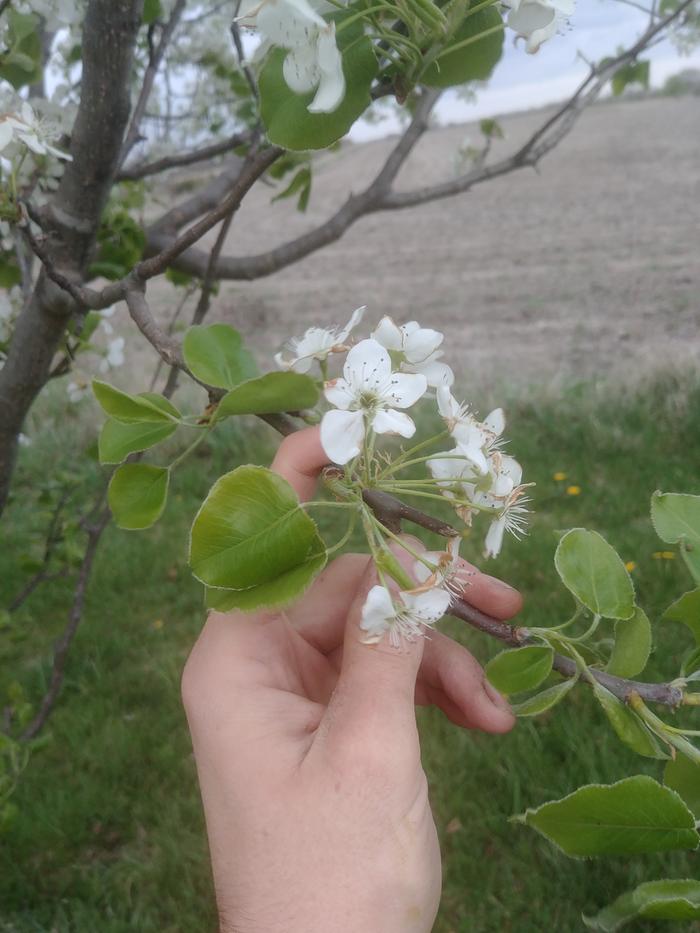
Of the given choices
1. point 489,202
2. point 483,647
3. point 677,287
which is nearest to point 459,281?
point 677,287

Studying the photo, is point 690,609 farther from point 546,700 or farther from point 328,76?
point 328,76

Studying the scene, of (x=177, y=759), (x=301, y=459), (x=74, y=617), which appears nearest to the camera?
(x=301, y=459)

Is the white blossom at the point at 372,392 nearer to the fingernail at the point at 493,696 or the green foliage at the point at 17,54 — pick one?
the fingernail at the point at 493,696

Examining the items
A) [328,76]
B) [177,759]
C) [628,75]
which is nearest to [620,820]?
[328,76]

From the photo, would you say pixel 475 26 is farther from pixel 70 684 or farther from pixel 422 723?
pixel 70 684

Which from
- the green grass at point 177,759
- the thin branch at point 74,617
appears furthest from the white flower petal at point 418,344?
the green grass at point 177,759

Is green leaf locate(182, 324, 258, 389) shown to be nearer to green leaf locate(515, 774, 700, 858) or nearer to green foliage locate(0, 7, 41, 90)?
green leaf locate(515, 774, 700, 858)

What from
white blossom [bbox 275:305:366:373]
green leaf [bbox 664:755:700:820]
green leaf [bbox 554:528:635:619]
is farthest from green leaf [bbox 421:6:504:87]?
green leaf [bbox 664:755:700:820]
